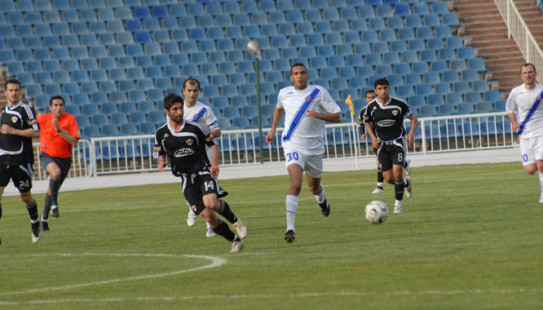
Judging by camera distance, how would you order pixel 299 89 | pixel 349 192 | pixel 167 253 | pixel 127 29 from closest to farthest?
pixel 167 253
pixel 299 89
pixel 349 192
pixel 127 29

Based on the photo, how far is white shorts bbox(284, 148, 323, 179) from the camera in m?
11.7

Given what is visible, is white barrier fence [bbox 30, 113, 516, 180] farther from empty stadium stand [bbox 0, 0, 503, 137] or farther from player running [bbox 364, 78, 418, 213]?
player running [bbox 364, 78, 418, 213]

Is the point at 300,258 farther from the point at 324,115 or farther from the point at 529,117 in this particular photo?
the point at 529,117

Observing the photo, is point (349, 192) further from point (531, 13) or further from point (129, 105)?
point (531, 13)

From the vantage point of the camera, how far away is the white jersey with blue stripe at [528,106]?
14.8m

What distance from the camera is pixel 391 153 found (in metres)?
14.6

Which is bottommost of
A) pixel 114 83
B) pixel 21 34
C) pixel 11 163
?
pixel 11 163

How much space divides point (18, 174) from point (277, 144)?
1820cm

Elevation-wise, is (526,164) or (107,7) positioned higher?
(107,7)

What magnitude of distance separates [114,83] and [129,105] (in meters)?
1.18

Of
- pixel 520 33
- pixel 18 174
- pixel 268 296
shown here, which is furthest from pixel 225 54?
pixel 268 296

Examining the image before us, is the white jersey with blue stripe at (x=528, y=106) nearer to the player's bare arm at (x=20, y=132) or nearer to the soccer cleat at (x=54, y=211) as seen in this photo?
the player's bare arm at (x=20, y=132)

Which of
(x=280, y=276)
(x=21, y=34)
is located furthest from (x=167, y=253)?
(x=21, y=34)

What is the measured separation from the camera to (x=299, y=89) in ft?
39.2
